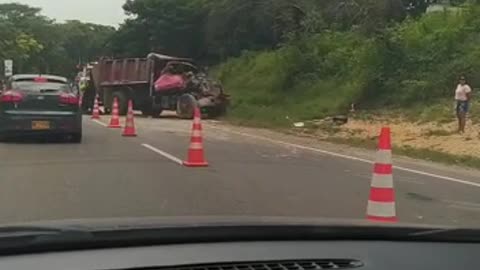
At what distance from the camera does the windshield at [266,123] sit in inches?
394

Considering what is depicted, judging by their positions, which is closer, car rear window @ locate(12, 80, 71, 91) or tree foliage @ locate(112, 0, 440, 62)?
car rear window @ locate(12, 80, 71, 91)

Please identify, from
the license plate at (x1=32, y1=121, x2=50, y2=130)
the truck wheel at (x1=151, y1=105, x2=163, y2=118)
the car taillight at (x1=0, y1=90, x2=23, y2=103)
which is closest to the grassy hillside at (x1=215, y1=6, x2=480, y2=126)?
the truck wheel at (x1=151, y1=105, x2=163, y2=118)

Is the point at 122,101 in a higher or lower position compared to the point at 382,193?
lower

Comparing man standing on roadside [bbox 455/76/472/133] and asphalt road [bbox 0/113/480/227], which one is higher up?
man standing on roadside [bbox 455/76/472/133]

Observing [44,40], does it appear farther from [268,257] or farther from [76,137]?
[268,257]

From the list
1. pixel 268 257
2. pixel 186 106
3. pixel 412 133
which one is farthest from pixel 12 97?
pixel 268 257

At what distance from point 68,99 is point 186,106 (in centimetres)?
1448

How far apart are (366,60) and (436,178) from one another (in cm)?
1958

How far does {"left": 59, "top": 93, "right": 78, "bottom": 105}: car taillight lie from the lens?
17.6m

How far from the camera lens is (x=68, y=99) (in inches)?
696

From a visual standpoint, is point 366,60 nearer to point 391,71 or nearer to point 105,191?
point 391,71

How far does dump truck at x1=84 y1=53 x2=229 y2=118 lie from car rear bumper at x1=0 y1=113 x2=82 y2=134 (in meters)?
13.5

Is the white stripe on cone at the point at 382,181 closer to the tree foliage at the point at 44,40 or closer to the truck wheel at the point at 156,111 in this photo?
the truck wheel at the point at 156,111

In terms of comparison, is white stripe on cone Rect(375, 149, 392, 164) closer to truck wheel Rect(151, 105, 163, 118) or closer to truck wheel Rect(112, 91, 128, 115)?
truck wheel Rect(151, 105, 163, 118)
